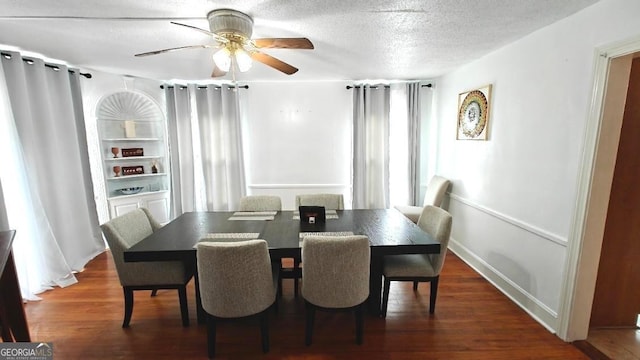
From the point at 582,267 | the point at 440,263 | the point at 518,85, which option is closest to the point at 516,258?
the point at 582,267

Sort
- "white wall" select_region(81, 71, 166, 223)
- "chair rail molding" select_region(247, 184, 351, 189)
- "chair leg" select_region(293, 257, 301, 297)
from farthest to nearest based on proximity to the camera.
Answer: "chair rail molding" select_region(247, 184, 351, 189), "white wall" select_region(81, 71, 166, 223), "chair leg" select_region(293, 257, 301, 297)

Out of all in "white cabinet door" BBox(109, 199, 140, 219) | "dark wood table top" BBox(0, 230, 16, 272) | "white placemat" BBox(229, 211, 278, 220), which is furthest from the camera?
"white cabinet door" BBox(109, 199, 140, 219)

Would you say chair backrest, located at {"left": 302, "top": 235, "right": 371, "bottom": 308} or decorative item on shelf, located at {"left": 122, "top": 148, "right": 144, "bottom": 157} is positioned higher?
decorative item on shelf, located at {"left": 122, "top": 148, "right": 144, "bottom": 157}

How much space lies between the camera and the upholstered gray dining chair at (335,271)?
5.36 ft

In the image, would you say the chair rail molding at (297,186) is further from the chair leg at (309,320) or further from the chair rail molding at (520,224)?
the chair leg at (309,320)

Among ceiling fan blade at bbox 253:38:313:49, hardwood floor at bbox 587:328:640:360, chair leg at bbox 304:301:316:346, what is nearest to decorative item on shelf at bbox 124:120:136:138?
ceiling fan blade at bbox 253:38:313:49

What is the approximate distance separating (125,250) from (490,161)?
330 cm

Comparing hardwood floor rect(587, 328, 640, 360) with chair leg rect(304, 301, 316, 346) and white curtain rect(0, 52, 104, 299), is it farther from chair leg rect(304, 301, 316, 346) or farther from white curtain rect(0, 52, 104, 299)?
white curtain rect(0, 52, 104, 299)

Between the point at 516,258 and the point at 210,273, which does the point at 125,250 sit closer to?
the point at 210,273

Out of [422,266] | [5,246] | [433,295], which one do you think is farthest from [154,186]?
[433,295]

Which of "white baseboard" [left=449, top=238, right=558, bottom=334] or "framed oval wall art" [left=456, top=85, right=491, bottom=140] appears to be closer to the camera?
"white baseboard" [left=449, top=238, right=558, bottom=334]

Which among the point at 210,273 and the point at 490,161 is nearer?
the point at 210,273

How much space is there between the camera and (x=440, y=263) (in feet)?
6.83

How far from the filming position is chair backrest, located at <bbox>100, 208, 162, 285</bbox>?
1.89m
